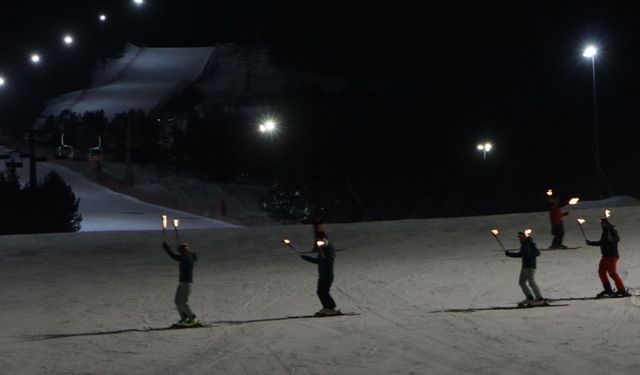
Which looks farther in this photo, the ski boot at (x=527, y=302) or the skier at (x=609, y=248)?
the skier at (x=609, y=248)

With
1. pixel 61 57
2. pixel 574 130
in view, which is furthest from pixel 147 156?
pixel 61 57

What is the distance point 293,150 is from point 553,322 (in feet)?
172

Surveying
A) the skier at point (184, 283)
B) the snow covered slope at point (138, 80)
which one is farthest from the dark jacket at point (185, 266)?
the snow covered slope at point (138, 80)

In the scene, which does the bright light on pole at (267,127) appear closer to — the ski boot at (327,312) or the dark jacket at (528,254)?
the ski boot at (327,312)

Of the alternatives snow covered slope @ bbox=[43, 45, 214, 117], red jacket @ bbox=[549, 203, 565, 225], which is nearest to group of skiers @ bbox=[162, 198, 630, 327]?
red jacket @ bbox=[549, 203, 565, 225]

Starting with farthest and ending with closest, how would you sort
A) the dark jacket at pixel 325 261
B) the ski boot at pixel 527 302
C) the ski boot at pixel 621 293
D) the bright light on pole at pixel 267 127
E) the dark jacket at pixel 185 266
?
the bright light on pole at pixel 267 127 < the ski boot at pixel 621 293 < the ski boot at pixel 527 302 < the dark jacket at pixel 325 261 < the dark jacket at pixel 185 266

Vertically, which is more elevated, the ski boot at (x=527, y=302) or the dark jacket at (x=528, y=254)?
the dark jacket at (x=528, y=254)

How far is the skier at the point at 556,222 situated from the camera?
2405 centimetres

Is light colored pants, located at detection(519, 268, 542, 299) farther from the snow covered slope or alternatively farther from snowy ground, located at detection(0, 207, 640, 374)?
the snow covered slope

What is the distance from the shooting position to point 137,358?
13.1 metres

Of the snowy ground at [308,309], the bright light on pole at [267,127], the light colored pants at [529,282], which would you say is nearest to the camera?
the snowy ground at [308,309]

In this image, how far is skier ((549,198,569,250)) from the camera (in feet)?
78.9

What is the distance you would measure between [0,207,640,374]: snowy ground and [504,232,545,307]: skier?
0.55m

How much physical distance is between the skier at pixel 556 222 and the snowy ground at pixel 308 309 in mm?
521
